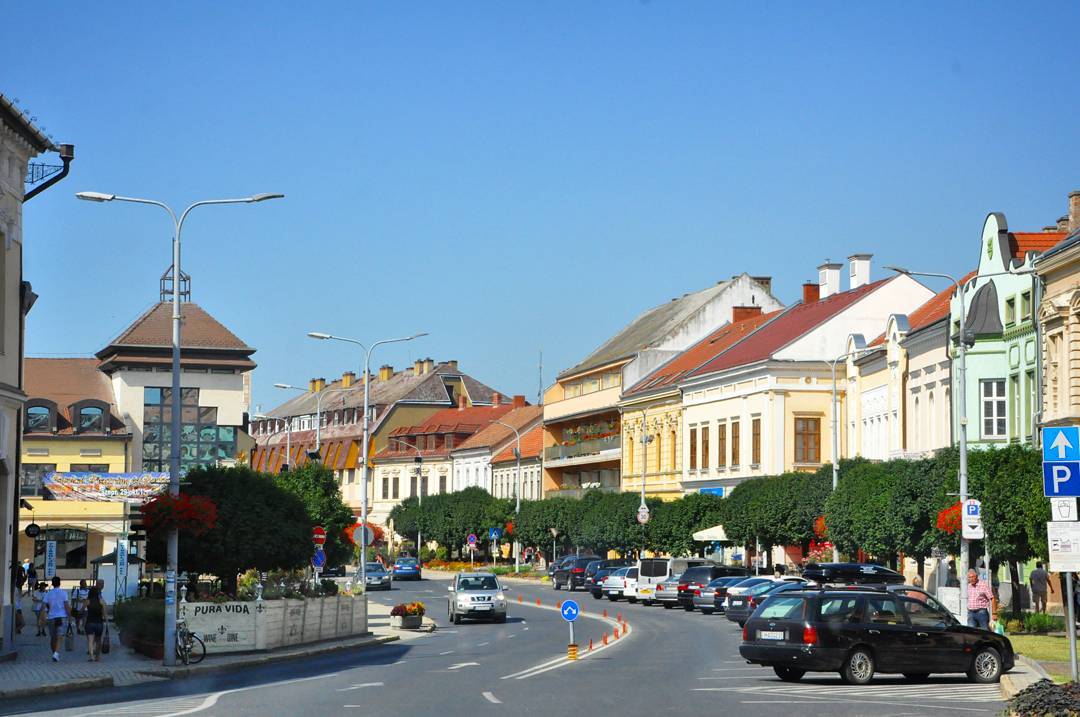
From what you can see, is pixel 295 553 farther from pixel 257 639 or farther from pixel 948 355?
pixel 948 355

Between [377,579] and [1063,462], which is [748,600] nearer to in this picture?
[1063,462]

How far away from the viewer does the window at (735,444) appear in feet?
256

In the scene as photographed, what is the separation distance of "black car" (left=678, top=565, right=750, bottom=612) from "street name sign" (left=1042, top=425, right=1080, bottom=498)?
35422mm

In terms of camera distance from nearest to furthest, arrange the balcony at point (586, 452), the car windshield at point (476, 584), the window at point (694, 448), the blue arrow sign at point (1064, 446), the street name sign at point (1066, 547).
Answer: the blue arrow sign at point (1064, 446) < the street name sign at point (1066, 547) < the car windshield at point (476, 584) < the window at point (694, 448) < the balcony at point (586, 452)

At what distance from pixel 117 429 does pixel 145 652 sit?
57.6 meters

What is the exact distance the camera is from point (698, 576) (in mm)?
56938

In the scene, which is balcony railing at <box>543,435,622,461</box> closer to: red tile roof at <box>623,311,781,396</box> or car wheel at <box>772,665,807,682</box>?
red tile roof at <box>623,311,781,396</box>

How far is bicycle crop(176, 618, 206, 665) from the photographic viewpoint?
32.0 metres

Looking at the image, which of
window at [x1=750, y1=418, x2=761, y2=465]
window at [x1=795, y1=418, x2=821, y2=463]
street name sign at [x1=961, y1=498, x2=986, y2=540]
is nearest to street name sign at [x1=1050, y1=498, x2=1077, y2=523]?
street name sign at [x1=961, y1=498, x2=986, y2=540]

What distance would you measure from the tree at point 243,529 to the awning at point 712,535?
2982 cm

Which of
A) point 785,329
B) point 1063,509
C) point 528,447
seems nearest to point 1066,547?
point 1063,509

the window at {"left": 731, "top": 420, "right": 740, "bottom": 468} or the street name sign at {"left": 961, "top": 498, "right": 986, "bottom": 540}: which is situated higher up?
the window at {"left": 731, "top": 420, "right": 740, "bottom": 468}

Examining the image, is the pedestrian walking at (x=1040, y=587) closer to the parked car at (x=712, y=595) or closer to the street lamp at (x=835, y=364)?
the parked car at (x=712, y=595)

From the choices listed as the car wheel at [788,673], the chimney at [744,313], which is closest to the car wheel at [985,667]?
the car wheel at [788,673]
